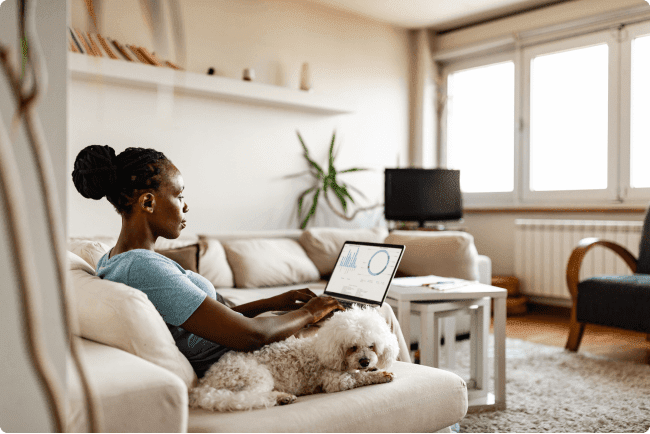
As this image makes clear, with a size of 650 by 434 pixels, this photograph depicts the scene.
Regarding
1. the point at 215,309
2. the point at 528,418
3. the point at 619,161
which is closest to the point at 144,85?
the point at 215,309

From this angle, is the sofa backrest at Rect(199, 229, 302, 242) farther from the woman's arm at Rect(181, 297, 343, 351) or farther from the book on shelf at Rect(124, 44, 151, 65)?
the woman's arm at Rect(181, 297, 343, 351)

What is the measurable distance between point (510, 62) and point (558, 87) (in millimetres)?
551

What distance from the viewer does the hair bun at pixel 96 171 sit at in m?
1.21

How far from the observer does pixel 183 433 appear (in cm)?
92

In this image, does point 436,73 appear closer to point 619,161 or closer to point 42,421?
point 619,161

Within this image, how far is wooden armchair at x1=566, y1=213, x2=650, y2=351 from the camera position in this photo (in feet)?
9.09

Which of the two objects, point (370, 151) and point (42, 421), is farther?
point (370, 151)

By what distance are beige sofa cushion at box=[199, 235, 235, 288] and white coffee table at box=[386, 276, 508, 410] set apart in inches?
44.0

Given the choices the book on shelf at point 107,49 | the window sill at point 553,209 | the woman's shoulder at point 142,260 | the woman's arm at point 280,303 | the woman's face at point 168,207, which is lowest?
the woman's arm at point 280,303

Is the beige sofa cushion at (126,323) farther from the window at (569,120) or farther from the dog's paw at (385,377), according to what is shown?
the window at (569,120)

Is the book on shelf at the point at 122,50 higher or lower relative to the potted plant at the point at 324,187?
higher

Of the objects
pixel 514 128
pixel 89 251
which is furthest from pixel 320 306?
pixel 514 128

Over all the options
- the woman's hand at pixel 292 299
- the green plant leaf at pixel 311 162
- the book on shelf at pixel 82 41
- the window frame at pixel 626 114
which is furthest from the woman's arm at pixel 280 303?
the window frame at pixel 626 114

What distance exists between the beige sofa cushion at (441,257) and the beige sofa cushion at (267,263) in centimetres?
62
